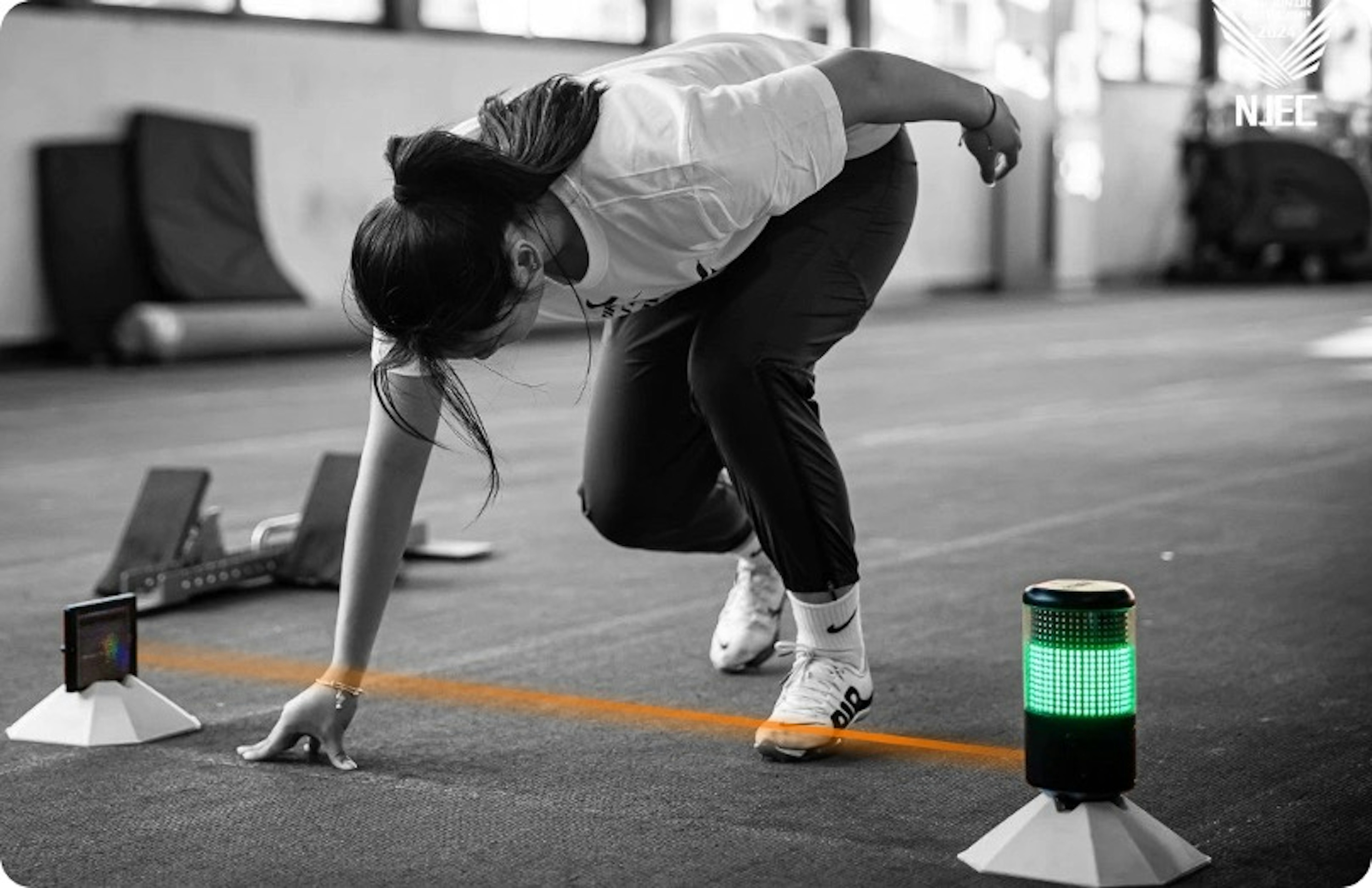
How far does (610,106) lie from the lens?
249cm

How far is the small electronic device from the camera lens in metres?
2.91

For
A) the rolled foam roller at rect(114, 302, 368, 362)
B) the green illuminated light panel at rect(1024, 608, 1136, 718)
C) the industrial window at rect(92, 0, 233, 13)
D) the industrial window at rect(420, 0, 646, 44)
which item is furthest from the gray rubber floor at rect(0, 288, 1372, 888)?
the industrial window at rect(420, 0, 646, 44)

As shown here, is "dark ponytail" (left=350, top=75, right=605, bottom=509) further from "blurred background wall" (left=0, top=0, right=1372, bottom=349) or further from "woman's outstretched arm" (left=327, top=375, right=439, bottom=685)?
"blurred background wall" (left=0, top=0, right=1372, bottom=349)

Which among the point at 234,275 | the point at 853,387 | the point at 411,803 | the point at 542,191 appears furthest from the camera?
the point at 234,275

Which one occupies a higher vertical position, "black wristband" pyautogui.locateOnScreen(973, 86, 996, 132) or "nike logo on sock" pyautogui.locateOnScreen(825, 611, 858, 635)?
"black wristband" pyautogui.locateOnScreen(973, 86, 996, 132)

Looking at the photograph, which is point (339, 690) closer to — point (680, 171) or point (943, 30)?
point (680, 171)

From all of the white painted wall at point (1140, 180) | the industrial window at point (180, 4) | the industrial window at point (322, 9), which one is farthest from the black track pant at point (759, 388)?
the white painted wall at point (1140, 180)

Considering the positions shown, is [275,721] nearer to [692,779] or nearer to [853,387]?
[692,779]

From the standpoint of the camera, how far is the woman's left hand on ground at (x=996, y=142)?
9.42ft

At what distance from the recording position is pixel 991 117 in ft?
9.36

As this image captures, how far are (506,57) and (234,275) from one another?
2874 mm

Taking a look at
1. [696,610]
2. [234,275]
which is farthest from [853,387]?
[696,610]

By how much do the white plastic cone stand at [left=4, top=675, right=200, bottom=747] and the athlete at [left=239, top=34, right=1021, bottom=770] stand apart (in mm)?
194

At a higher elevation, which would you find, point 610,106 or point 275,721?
point 610,106
